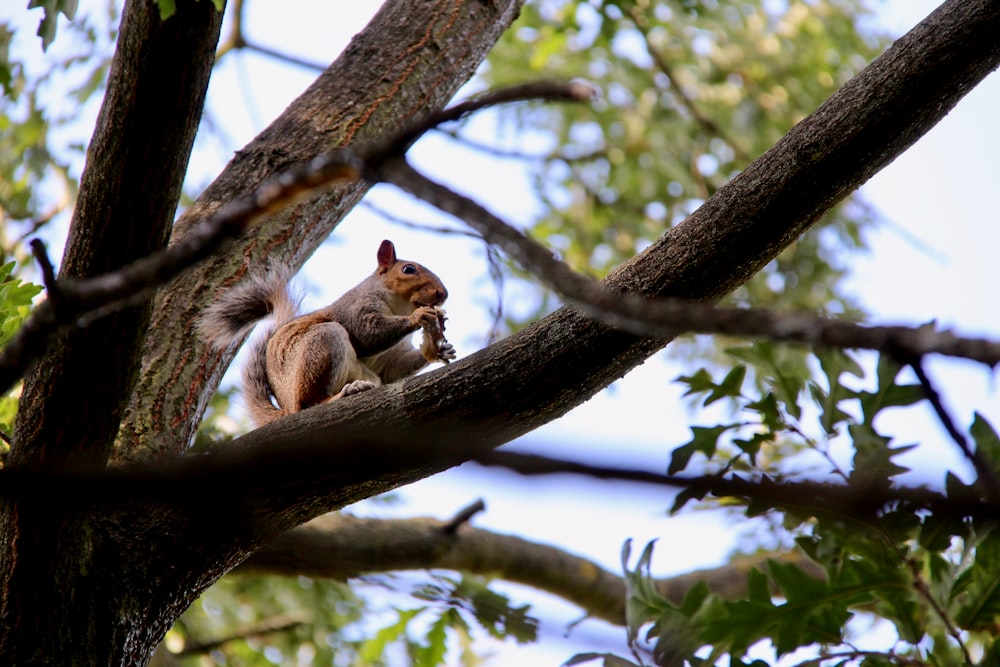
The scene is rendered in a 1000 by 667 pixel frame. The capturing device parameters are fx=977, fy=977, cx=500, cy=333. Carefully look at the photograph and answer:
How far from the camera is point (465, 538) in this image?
12.8 feet

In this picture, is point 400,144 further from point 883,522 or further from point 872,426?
point 872,426

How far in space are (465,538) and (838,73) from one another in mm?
4863

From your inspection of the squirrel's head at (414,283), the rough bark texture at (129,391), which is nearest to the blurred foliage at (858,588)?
the rough bark texture at (129,391)

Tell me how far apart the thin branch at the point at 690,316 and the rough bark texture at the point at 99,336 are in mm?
943

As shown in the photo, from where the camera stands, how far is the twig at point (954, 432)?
722mm

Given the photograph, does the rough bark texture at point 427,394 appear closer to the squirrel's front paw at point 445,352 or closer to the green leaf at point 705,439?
the green leaf at point 705,439

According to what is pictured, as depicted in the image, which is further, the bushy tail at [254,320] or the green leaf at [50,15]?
the bushy tail at [254,320]

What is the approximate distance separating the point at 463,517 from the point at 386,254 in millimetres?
1564

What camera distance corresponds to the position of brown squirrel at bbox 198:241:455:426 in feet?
11.6

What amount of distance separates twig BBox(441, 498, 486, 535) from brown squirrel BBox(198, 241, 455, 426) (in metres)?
0.56

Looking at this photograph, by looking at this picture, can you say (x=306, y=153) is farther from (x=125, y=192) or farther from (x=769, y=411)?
(x=769, y=411)

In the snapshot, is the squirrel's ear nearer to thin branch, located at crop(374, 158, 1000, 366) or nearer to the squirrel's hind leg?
the squirrel's hind leg

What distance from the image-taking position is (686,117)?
7297 mm

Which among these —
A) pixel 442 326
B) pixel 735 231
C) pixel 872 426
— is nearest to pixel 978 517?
pixel 735 231
